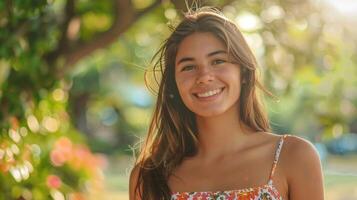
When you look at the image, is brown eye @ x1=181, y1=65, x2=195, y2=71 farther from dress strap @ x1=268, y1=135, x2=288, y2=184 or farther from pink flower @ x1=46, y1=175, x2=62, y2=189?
pink flower @ x1=46, y1=175, x2=62, y2=189

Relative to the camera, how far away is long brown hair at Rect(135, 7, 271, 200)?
255 centimetres

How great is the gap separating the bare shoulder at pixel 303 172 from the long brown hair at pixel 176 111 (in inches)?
8.3

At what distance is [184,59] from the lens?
8.27 ft

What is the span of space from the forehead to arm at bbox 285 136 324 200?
38 centimetres

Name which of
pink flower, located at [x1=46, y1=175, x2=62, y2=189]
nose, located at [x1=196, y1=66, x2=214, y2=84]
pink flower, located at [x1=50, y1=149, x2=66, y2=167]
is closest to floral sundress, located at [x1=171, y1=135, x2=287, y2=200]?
nose, located at [x1=196, y1=66, x2=214, y2=84]

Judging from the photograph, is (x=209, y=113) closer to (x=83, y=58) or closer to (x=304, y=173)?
(x=304, y=173)

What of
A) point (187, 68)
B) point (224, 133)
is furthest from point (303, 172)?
point (187, 68)

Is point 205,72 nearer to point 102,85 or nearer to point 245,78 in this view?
point 245,78

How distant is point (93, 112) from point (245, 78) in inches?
743

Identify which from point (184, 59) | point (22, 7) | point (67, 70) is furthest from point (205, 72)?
point (67, 70)

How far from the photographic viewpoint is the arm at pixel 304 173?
240 centimetres

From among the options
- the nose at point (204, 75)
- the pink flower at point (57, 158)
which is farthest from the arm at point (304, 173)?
the pink flower at point (57, 158)

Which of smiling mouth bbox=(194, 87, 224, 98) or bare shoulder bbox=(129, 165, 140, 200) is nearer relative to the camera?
smiling mouth bbox=(194, 87, 224, 98)

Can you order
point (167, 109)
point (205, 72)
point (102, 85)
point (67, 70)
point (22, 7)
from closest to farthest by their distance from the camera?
point (205, 72), point (167, 109), point (22, 7), point (67, 70), point (102, 85)
